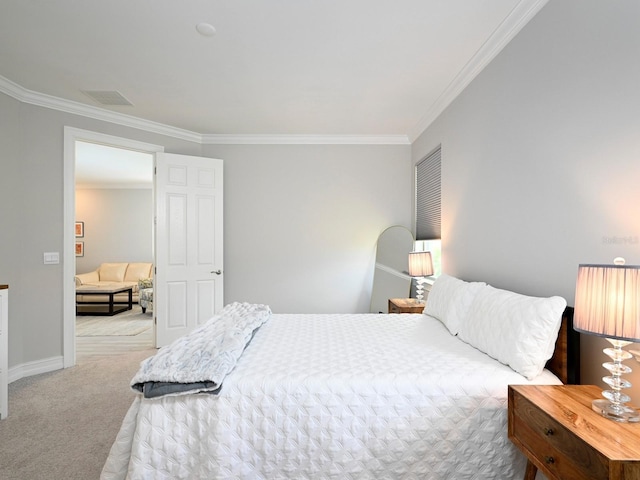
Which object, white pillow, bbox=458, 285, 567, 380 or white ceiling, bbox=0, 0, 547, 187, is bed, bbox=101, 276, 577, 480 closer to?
white pillow, bbox=458, 285, 567, 380

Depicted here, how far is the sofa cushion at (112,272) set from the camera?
692 cm

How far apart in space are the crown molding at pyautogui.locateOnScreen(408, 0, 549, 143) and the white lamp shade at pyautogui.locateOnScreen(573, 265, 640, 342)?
1.57 m

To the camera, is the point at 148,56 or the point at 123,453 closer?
the point at 123,453

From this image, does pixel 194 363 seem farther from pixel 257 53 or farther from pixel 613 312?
pixel 257 53

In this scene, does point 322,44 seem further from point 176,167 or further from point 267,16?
point 176,167

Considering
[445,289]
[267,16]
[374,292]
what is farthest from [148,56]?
[374,292]

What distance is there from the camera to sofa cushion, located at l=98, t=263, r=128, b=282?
273 inches

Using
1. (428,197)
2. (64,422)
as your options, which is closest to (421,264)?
(428,197)

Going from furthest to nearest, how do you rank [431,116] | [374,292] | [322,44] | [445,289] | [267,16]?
[374,292]
[431,116]
[445,289]
[322,44]
[267,16]

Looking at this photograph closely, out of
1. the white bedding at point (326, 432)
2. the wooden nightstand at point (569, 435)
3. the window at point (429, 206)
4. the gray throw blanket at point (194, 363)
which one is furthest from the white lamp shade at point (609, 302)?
the window at point (429, 206)

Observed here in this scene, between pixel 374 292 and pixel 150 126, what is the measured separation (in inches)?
132

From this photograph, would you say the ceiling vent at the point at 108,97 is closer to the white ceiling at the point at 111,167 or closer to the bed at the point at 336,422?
the white ceiling at the point at 111,167

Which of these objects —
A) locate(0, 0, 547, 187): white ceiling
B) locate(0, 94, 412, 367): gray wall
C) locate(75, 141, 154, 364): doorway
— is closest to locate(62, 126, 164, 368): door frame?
locate(0, 0, 547, 187): white ceiling

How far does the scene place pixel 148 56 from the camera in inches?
100
